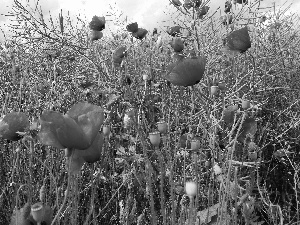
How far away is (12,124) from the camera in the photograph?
1.16 m

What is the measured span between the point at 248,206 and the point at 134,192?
74cm

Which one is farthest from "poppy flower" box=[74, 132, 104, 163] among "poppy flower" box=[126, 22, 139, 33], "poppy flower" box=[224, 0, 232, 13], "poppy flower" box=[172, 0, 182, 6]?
"poppy flower" box=[224, 0, 232, 13]

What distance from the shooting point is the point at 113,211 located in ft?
5.58

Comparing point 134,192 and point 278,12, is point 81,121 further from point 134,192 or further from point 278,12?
point 278,12

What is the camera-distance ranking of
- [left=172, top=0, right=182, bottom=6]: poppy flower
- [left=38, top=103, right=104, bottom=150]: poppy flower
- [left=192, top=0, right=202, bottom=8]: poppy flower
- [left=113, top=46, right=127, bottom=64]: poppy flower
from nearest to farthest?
[left=38, top=103, right=104, bottom=150]: poppy flower, [left=113, top=46, right=127, bottom=64]: poppy flower, [left=192, top=0, right=202, bottom=8]: poppy flower, [left=172, top=0, right=182, bottom=6]: poppy flower

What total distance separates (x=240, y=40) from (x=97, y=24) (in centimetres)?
93

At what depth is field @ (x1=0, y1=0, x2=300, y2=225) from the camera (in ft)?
2.88

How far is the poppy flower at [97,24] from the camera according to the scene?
221 cm

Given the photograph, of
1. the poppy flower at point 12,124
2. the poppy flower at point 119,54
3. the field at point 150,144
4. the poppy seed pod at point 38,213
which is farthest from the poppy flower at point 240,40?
the poppy seed pod at point 38,213

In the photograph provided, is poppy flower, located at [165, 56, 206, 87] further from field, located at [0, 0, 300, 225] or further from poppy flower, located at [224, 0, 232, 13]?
poppy flower, located at [224, 0, 232, 13]

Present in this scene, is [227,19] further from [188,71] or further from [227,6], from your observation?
[188,71]

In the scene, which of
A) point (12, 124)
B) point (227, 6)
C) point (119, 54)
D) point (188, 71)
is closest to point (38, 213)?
point (12, 124)

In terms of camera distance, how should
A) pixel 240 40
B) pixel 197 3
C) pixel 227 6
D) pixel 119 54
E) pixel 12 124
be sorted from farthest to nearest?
pixel 227 6
pixel 197 3
pixel 119 54
pixel 240 40
pixel 12 124

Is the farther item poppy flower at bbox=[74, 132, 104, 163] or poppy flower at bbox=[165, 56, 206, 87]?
poppy flower at bbox=[165, 56, 206, 87]
